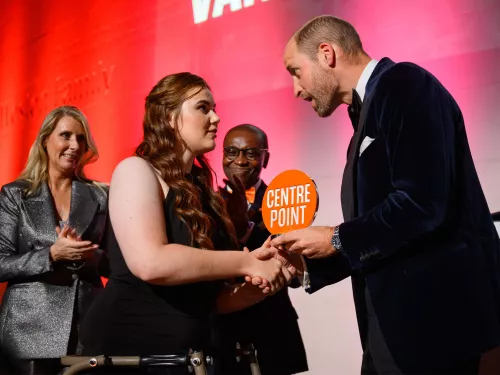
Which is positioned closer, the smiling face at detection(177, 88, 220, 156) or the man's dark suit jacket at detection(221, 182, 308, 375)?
the smiling face at detection(177, 88, 220, 156)

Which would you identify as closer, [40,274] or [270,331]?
[270,331]

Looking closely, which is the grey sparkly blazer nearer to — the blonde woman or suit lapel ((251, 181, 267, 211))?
the blonde woman

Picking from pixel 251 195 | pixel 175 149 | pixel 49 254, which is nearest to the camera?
pixel 175 149

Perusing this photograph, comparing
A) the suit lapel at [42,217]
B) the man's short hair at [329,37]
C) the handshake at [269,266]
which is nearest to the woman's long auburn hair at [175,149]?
the handshake at [269,266]

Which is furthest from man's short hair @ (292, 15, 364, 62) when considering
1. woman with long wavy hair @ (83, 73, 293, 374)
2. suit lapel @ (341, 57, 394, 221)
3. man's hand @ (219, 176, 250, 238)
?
man's hand @ (219, 176, 250, 238)

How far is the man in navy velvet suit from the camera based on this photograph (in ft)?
5.17

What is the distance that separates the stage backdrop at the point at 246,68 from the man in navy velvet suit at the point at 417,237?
1.17m

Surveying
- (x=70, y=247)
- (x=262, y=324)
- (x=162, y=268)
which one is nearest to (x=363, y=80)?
(x=162, y=268)

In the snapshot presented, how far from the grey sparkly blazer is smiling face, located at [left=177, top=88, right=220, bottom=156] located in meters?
0.75

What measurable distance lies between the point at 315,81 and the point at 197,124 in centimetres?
39

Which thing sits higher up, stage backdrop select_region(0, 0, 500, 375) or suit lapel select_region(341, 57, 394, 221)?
stage backdrop select_region(0, 0, 500, 375)

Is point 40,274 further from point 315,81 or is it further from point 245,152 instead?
point 315,81

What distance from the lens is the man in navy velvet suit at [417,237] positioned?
158 cm

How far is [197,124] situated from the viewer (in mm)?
2094
